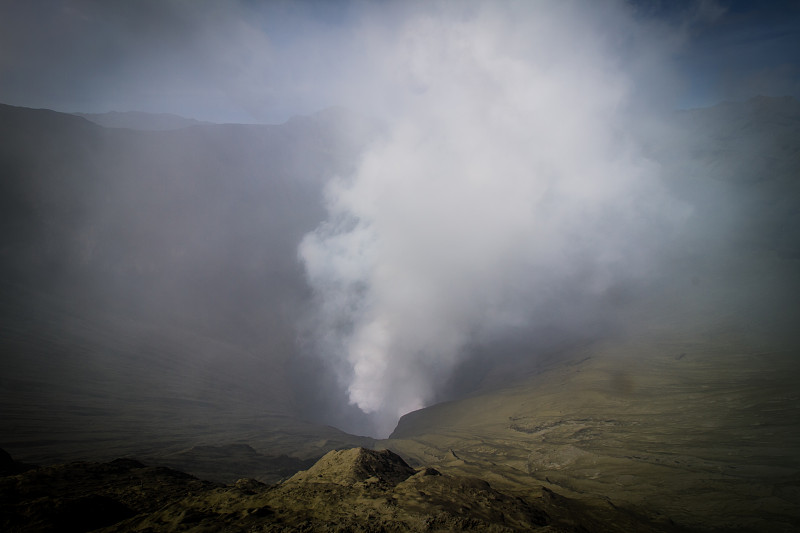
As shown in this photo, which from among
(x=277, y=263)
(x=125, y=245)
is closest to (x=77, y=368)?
(x=125, y=245)

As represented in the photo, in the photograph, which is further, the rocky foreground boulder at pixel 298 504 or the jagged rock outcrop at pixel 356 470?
the jagged rock outcrop at pixel 356 470

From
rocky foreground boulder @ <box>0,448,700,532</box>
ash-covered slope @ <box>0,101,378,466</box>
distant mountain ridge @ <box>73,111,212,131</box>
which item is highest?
distant mountain ridge @ <box>73,111,212,131</box>

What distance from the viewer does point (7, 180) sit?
5972 cm

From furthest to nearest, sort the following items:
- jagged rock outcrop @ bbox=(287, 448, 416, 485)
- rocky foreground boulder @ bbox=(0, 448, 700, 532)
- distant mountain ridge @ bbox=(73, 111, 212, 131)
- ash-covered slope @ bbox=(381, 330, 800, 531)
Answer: distant mountain ridge @ bbox=(73, 111, 212, 131) < ash-covered slope @ bbox=(381, 330, 800, 531) < jagged rock outcrop @ bbox=(287, 448, 416, 485) < rocky foreground boulder @ bbox=(0, 448, 700, 532)

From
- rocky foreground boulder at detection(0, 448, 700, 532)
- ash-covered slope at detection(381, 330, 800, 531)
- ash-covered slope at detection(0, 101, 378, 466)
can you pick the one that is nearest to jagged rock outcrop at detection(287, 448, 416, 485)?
rocky foreground boulder at detection(0, 448, 700, 532)

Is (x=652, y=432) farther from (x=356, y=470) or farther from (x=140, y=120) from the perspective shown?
(x=140, y=120)

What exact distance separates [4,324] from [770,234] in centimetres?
12234

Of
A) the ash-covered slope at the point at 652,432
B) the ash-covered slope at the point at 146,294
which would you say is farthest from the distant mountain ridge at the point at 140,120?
the ash-covered slope at the point at 652,432

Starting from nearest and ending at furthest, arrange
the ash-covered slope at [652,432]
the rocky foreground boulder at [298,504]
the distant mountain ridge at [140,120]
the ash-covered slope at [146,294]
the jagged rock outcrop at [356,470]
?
the rocky foreground boulder at [298,504] → the jagged rock outcrop at [356,470] → the ash-covered slope at [652,432] → the ash-covered slope at [146,294] → the distant mountain ridge at [140,120]

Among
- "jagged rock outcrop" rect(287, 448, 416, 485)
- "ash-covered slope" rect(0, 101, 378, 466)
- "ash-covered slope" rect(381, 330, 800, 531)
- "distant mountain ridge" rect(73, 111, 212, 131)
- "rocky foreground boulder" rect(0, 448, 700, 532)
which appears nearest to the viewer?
"rocky foreground boulder" rect(0, 448, 700, 532)

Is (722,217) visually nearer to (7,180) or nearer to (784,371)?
(784,371)

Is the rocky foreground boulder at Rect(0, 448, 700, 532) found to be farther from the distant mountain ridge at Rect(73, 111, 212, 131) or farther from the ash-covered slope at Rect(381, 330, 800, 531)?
the distant mountain ridge at Rect(73, 111, 212, 131)

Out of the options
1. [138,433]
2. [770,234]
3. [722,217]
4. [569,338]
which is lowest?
[138,433]

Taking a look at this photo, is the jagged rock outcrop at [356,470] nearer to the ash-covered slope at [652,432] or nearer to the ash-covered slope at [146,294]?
the ash-covered slope at [652,432]
